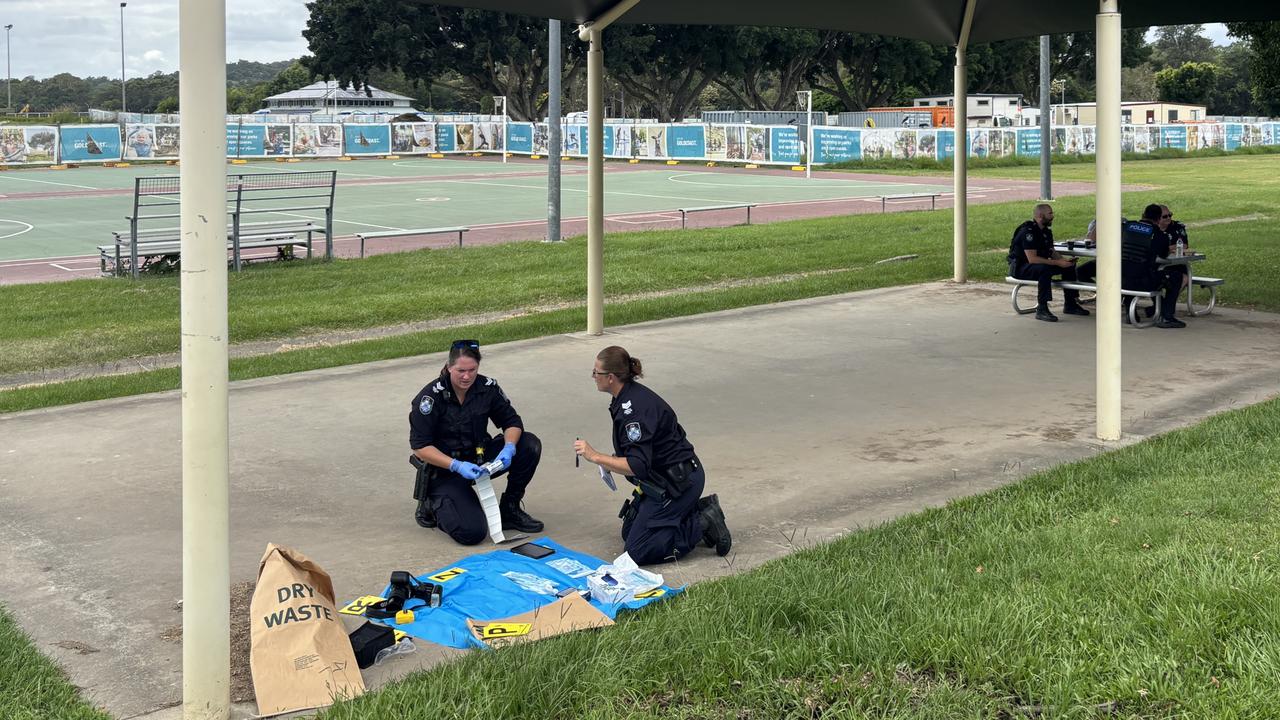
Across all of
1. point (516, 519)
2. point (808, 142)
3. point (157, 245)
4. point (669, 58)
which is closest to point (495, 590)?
point (516, 519)

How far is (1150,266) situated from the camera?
14.4 meters

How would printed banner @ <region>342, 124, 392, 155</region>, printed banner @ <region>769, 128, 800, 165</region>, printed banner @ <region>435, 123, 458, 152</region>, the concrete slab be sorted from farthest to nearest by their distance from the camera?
printed banner @ <region>435, 123, 458, 152</region>
printed banner @ <region>342, 124, 392, 155</region>
printed banner @ <region>769, 128, 800, 165</region>
the concrete slab

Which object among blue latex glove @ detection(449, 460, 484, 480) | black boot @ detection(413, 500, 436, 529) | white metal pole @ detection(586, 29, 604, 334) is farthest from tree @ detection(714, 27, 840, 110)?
blue latex glove @ detection(449, 460, 484, 480)

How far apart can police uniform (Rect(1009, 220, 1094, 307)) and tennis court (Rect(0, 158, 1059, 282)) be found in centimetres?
1233

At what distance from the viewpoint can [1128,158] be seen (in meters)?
59.2

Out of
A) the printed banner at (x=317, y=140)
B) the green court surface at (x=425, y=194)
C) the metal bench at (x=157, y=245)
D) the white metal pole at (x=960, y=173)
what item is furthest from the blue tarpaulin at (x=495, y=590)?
the printed banner at (x=317, y=140)

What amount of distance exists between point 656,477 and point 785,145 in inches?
1960

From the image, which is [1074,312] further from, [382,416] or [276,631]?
[276,631]

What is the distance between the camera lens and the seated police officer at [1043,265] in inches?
596

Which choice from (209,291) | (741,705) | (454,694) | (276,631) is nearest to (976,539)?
(741,705)

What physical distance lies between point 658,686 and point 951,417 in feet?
19.3

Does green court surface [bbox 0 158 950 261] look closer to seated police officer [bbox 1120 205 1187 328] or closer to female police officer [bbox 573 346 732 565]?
seated police officer [bbox 1120 205 1187 328]

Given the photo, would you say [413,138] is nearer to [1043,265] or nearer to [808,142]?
[808,142]

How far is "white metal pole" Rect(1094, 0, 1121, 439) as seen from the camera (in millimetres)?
9625
